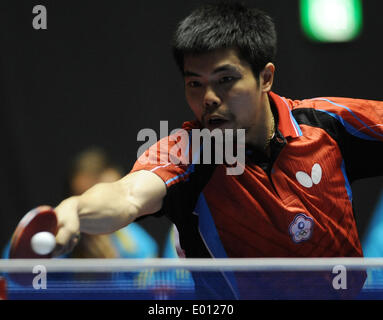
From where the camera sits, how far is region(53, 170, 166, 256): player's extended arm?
5.42ft

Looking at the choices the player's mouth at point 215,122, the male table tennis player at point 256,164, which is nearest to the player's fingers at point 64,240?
the male table tennis player at point 256,164

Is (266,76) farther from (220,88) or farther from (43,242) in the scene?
(43,242)

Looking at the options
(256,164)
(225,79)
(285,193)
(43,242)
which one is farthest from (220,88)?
(43,242)

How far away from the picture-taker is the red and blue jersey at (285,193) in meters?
2.28

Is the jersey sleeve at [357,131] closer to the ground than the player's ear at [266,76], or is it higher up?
closer to the ground

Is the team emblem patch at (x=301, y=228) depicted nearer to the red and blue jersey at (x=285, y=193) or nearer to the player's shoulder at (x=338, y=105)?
the red and blue jersey at (x=285, y=193)

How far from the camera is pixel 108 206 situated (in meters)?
1.89

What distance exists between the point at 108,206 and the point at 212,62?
595mm

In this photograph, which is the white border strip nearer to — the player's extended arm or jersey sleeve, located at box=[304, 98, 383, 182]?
the player's extended arm

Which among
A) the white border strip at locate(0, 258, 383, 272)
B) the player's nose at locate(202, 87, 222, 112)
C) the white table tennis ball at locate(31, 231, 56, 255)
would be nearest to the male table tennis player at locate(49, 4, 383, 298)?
the player's nose at locate(202, 87, 222, 112)

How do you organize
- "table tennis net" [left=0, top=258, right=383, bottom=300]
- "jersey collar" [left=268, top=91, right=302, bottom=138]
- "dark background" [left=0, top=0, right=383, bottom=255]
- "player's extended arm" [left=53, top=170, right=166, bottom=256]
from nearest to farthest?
"player's extended arm" [left=53, top=170, right=166, bottom=256] < "table tennis net" [left=0, top=258, right=383, bottom=300] < "jersey collar" [left=268, top=91, right=302, bottom=138] < "dark background" [left=0, top=0, right=383, bottom=255]

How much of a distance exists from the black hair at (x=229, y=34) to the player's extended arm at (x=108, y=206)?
1.45ft

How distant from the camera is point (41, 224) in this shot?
1574mm
